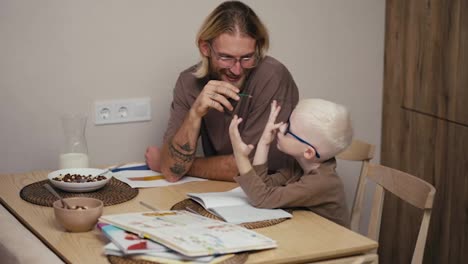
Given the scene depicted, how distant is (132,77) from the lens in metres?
3.17

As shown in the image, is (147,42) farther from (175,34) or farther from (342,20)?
(342,20)

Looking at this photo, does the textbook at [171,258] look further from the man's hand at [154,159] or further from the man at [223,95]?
the man's hand at [154,159]

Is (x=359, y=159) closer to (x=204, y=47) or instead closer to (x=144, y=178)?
(x=204, y=47)

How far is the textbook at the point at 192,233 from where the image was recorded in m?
1.90

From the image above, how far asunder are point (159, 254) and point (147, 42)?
1.44 metres

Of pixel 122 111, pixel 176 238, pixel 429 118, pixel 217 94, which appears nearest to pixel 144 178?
pixel 217 94

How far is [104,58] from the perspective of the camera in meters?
3.11

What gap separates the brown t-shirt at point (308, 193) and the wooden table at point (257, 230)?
0.05 metres

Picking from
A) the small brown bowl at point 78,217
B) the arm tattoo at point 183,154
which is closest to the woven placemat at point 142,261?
the small brown bowl at point 78,217

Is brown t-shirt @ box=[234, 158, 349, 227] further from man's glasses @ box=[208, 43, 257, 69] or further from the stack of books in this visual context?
man's glasses @ box=[208, 43, 257, 69]

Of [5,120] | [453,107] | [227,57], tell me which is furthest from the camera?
[453,107]

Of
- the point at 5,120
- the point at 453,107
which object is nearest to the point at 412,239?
the point at 453,107

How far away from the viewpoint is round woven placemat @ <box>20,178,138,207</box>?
2454 millimetres

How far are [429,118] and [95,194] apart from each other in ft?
5.12
